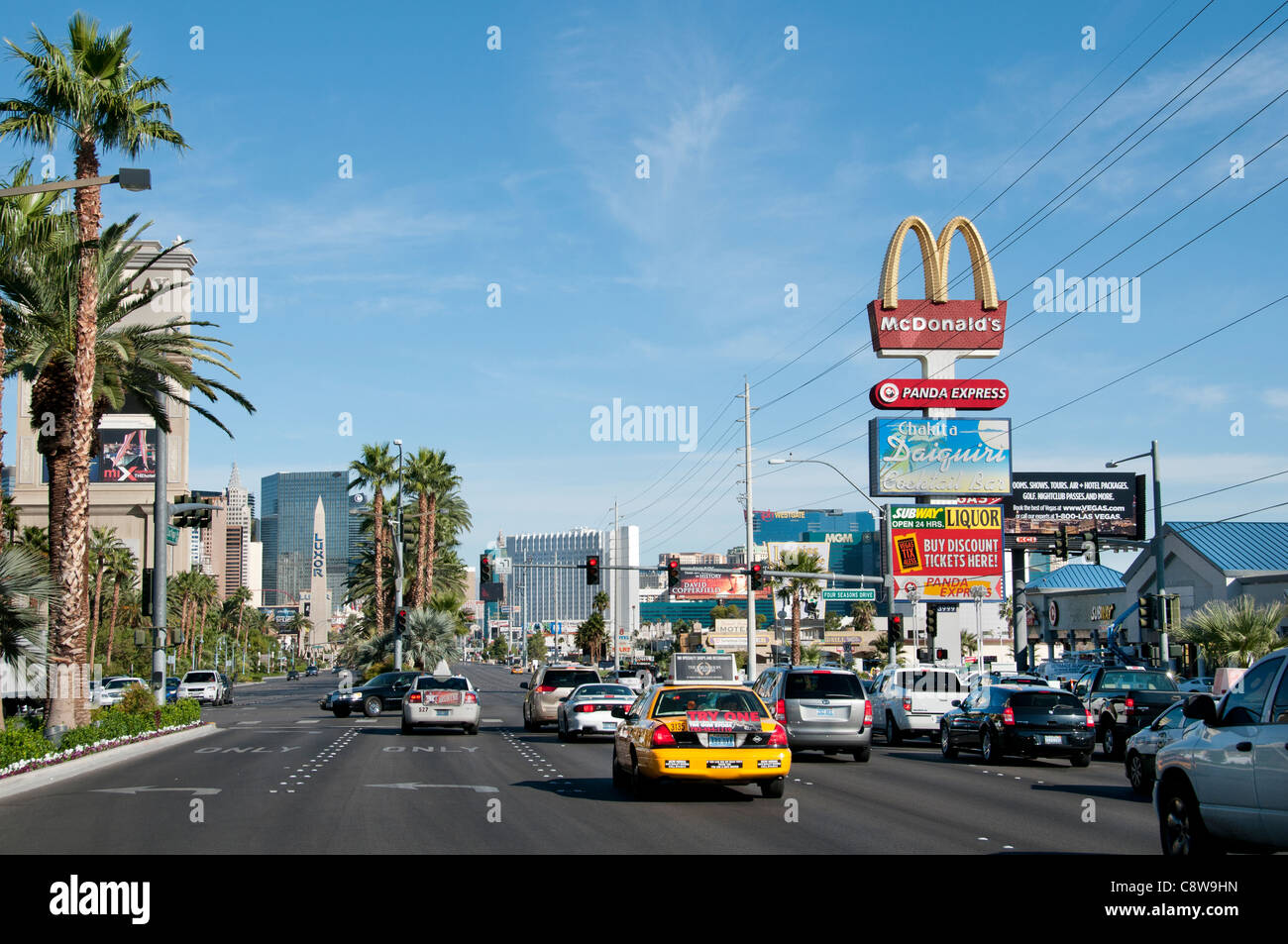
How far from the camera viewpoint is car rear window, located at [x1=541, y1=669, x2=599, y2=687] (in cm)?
3584

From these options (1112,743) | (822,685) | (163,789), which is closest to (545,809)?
(163,789)

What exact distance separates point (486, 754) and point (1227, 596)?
45.0 m

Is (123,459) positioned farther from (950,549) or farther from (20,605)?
(20,605)

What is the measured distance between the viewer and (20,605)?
24500 mm

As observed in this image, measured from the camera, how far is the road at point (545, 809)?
12688 millimetres

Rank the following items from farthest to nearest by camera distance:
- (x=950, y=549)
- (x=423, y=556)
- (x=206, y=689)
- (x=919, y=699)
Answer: (x=423, y=556), (x=950, y=549), (x=206, y=689), (x=919, y=699)

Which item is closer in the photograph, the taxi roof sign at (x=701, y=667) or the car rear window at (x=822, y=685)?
the car rear window at (x=822, y=685)

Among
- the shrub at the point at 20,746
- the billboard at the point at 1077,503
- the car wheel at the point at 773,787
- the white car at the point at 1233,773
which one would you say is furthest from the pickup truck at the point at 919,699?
the billboard at the point at 1077,503

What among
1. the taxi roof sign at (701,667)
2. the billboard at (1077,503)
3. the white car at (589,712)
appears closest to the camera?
the white car at (589,712)

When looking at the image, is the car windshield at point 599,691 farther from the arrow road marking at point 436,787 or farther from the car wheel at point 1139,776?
the car wheel at point 1139,776

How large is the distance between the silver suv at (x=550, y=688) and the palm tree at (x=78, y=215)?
485 inches

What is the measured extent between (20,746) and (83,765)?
8.97ft
